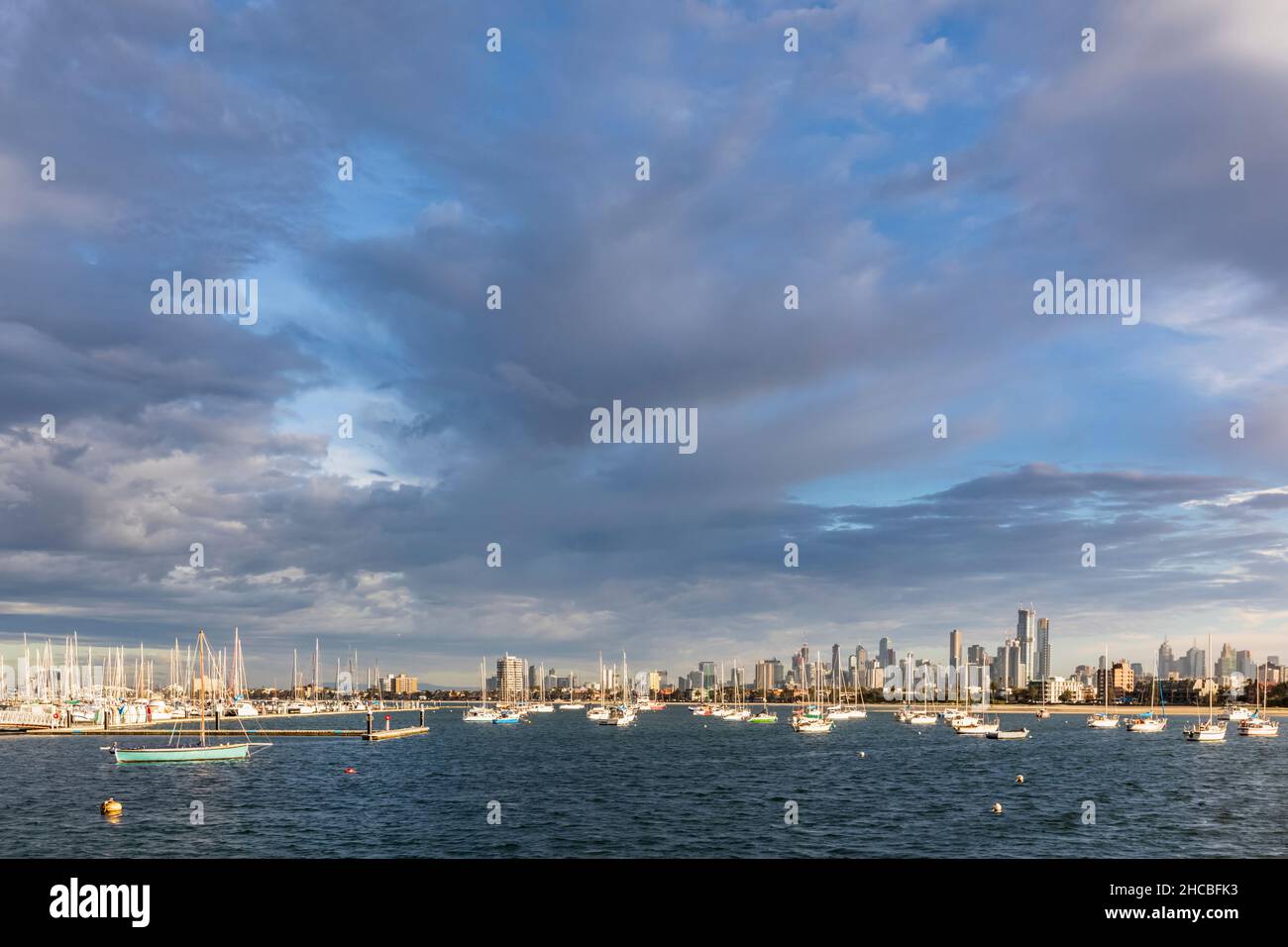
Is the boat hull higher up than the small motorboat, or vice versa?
the boat hull

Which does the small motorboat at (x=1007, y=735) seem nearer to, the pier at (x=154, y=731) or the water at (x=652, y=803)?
the water at (x=652, y=803)

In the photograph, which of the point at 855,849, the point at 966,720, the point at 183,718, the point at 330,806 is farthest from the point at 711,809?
the point at 183,718

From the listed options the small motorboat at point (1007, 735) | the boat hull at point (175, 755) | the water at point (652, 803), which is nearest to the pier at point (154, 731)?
the water at point (652, 803)

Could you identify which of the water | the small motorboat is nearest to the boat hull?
the water

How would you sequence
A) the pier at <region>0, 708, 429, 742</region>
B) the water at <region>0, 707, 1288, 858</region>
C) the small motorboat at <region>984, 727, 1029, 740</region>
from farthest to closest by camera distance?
1. the small motorboat at <region>984, 727, 1029, 740</region>
2. the pier at <region>0, 708, 429, 742</region>
3. the water at <region>0, 707, 1288, 858</region>

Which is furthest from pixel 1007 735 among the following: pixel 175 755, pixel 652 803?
pixel 175 755

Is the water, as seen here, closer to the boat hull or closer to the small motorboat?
the boat hull
